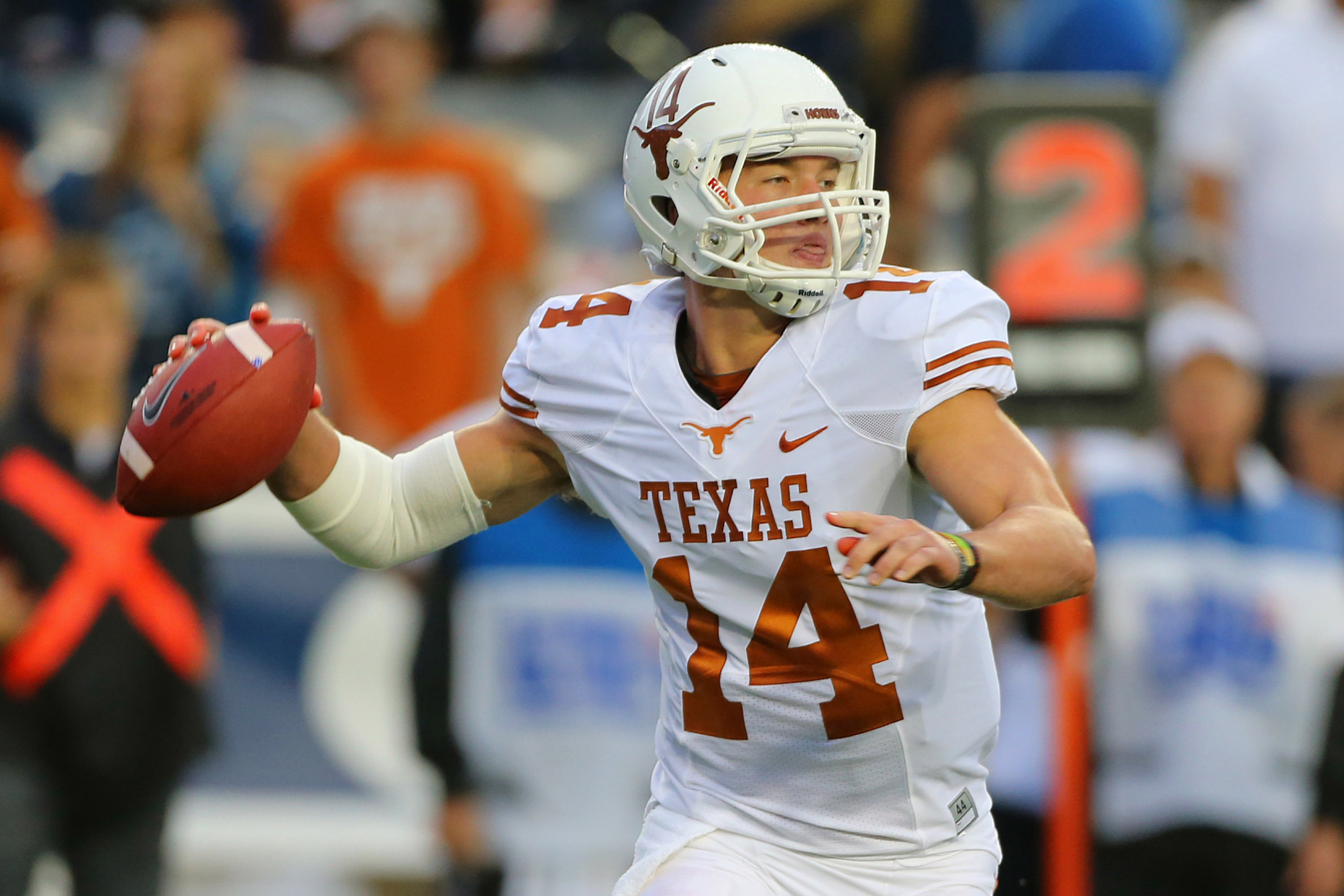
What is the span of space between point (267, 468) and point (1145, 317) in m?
2.60

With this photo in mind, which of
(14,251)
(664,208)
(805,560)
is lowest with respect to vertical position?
(14,251)

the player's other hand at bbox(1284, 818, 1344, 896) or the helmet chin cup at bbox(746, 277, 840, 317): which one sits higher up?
the helmet chin cup at bbox(746, 277, 840, 317)

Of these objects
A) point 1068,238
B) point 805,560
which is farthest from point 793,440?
point 1068,238

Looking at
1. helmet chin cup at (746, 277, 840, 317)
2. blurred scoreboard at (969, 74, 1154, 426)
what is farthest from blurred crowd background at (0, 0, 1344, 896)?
helmet chin cup at (746, 277, 840, 317)

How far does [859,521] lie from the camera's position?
2.61 metres

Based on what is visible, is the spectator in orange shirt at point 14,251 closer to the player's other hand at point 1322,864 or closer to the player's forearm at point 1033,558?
the player's forearm at point 1033,558

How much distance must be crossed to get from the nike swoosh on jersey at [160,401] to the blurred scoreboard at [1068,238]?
91.6 inches

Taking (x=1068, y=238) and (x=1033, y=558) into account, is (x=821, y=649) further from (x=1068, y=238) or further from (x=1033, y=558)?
(x=1068, y=238)

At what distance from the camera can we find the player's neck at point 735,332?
3258mm

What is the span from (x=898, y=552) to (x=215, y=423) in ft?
3.90

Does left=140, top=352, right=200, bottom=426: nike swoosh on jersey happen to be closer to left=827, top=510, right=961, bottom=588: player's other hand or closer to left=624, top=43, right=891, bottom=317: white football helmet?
left=624, top=43, right=891, bottom=317: white football helmet

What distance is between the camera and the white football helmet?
314 cm

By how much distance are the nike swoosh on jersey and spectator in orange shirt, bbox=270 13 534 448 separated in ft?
11.1

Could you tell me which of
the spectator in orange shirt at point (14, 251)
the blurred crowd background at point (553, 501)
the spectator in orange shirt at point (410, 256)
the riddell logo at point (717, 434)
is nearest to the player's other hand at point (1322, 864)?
the blurred crowd background at point (553, 501)
